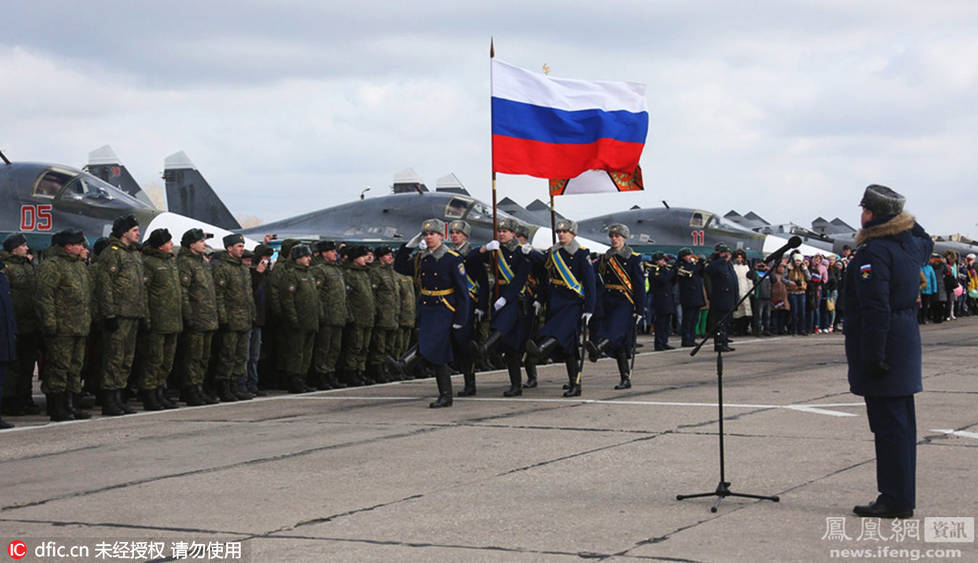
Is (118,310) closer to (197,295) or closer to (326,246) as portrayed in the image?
(197,295)

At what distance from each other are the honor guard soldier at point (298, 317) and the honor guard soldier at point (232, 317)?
2.63 ft

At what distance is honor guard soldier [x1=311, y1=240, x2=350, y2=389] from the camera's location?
14805 mm

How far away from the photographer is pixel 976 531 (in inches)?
230

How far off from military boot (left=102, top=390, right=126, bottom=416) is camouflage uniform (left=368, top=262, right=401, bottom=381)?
4532 mm

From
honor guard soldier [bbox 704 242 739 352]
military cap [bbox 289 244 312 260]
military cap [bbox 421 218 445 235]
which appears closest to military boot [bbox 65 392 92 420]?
military cap [bbox 289 244 312 260]

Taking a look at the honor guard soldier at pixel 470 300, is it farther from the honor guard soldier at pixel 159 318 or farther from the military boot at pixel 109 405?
the military boot at pixel 109 405

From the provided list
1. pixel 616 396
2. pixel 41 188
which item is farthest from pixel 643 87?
pixel 41 188

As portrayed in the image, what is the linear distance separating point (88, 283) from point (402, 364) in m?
3.40

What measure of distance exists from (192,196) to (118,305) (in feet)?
81.6

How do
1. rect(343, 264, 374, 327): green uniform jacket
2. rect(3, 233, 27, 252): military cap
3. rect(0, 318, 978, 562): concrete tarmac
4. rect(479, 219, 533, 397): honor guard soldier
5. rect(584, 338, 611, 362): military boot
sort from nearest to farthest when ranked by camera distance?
rect(0, 318, 978, 562): concrete tarmac < rect(3, 233, 27, 252): military cap < rect(479, 219, 533, 397): honor guard soldier < rect(584, 338, 611, 362): military boot < rect(343, 264, 374, 327): green uniform jacket

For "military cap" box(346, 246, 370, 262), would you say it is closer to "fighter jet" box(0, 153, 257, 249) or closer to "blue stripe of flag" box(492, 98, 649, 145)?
"blue stripe of flag" box(492, 98, 649, 145)

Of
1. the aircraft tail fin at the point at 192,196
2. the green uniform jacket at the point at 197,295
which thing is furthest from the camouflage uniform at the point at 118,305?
the aircraft tail fin at the point at 192,196

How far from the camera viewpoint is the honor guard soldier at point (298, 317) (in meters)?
14.4

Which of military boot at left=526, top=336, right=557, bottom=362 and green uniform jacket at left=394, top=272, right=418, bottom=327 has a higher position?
green uniform jacket at left=394, top=272, right=418, bottom=327
